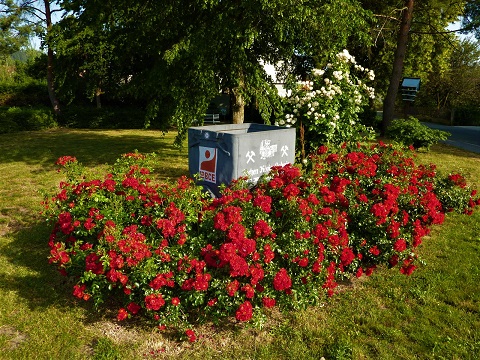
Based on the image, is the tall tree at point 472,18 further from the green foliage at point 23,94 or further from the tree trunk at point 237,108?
the green foliage at point 23,94

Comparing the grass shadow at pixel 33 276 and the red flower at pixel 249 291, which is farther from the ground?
the red flower at pixel 249 291

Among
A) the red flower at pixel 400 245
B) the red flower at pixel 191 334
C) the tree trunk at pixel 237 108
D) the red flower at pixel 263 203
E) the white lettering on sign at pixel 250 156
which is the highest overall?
the tree trunk at pixel 237 108

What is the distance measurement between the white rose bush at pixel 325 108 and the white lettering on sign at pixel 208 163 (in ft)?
7.99

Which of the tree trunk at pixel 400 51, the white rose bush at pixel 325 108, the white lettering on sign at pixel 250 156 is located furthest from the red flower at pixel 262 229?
the tree trunk at pixel 400 51

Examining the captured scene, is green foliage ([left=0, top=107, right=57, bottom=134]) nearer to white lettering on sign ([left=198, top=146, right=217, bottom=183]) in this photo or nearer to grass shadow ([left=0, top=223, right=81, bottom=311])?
grass shadow ([left=0, top=223, right=81, bottom=311])

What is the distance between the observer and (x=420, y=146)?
1308 cm

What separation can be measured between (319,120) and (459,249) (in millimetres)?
3682

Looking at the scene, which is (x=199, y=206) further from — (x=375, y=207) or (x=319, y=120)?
(x=319, y=120)

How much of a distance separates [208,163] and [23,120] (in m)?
17.0

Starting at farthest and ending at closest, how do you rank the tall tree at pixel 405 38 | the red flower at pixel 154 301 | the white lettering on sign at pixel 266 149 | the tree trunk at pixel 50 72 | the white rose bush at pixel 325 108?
the tree trunk at pixel 50 72 < the tall tree at pixel 405 38 < the white rose bush at pixel 325 108 < the white lettering on sign at pixel 266 149 < the red flower at pixel 154 301

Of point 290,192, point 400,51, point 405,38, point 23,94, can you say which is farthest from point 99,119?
point 290,192

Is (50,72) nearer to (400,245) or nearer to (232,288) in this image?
(232,288)

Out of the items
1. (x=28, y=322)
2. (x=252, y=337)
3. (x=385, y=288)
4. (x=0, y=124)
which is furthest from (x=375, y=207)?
(x=0, y=124)

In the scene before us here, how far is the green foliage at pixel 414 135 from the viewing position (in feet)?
41.9
